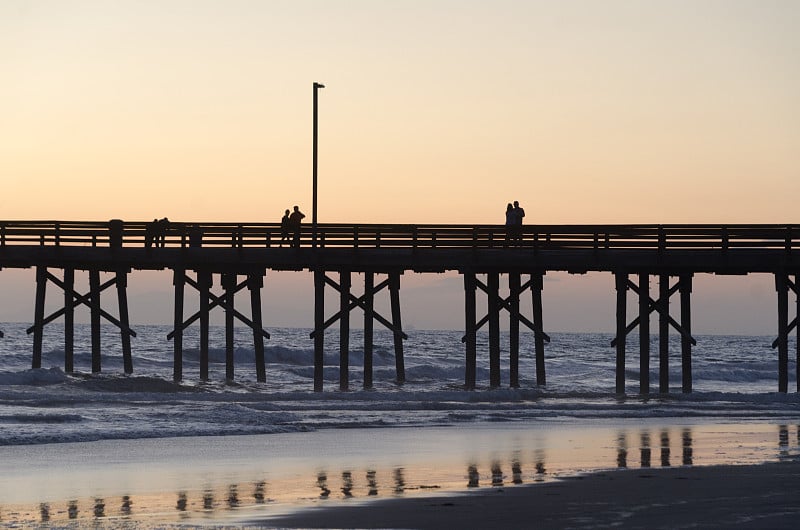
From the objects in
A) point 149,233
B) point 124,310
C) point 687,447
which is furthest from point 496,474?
point 124,310

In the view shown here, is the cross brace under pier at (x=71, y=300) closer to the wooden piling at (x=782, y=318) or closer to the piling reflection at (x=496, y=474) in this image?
the wooden piling at (x=782, y=318)

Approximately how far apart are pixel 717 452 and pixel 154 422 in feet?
29.6

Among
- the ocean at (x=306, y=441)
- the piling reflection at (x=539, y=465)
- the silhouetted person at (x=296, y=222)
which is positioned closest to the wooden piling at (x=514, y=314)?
the ocean at (x=306, y=441)

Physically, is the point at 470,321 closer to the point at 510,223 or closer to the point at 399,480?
the point at 510,223

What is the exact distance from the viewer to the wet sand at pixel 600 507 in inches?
465

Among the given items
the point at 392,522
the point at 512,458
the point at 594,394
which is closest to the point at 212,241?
the point at 594,394

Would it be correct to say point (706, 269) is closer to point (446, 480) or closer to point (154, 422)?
point (154, 422)

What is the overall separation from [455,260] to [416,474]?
16007mm

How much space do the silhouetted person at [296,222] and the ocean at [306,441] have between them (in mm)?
3970

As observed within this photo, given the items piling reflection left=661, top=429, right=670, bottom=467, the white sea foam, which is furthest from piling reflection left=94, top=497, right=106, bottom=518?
piling reflection left=661, top=429, right=670, bottom=467

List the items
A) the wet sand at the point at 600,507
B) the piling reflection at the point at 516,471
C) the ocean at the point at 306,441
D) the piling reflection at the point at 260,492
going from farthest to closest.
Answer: the piling reflection at the point at 516,471 → the ocean at the point at 306,441 → the piling reflection at the point at 260,492 → the wet sand at the point at 600,507

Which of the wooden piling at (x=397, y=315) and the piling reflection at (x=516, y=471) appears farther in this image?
the wooden piling at (x=397, y=315)

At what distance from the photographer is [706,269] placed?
3008cm

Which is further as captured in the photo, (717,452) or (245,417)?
(245,417)
